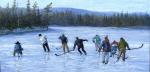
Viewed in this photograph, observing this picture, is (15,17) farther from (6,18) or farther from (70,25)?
(70,25)

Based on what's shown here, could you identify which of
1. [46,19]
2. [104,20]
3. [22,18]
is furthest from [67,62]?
[104,20]

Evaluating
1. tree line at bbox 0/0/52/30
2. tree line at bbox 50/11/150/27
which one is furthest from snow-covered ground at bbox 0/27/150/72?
tree line at bbox 50/11/150/27

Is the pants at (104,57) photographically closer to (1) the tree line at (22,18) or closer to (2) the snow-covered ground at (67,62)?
(2) the snow-covered ground at (67,62)

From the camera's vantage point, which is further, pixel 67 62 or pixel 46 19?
pixel 46 19

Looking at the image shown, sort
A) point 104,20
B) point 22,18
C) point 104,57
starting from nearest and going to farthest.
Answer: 1. point 104,57
2. point 22,18
3. point 104,20

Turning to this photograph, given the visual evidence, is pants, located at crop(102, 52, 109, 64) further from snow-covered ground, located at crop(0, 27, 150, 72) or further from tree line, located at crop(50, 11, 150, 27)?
tree line, located at crop(50, 11, 150, 27)

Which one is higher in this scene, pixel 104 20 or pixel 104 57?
pixel 104 57

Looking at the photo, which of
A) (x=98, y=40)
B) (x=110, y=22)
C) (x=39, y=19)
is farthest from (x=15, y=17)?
(x=110, y=22)

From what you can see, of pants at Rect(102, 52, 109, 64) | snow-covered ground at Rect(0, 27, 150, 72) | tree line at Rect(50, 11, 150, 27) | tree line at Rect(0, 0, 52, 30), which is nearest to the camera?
snow-covered ground at Rect(0, 27, 150, 72)

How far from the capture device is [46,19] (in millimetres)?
63188

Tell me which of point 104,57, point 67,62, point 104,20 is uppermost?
point 104,57

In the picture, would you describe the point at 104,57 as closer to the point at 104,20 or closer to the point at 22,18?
the point at 22,18

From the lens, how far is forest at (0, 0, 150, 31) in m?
49.9

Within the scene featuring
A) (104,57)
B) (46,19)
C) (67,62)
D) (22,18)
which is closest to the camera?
(104,57)
